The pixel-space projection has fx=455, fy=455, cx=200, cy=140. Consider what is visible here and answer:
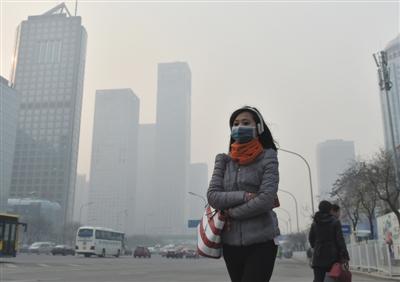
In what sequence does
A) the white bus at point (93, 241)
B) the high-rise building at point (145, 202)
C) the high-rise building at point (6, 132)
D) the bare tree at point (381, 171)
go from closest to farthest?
the bare tree at point (381, 171)
the white bus at point (93, 241)
the high-rise building at point (6, 132)
the high-rise building at point (145, 202)

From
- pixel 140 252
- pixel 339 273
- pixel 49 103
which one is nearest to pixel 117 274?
pixel 339 273

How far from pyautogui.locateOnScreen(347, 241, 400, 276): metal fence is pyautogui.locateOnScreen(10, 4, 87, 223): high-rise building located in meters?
107

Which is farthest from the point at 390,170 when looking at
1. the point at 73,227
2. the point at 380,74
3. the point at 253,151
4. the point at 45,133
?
the point at 45,133

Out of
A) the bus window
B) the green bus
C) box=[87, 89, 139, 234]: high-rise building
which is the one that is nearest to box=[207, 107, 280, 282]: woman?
the green bus

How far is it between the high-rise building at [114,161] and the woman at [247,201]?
136831 mm

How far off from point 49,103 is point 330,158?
3788 inches

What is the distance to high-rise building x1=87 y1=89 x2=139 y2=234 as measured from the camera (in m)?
142

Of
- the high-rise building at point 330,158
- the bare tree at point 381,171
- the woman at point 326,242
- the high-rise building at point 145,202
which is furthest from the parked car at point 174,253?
the high-rise building at point 145,202

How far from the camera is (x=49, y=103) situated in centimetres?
14462

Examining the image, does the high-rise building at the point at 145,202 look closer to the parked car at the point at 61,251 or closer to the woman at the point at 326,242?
the parked car at the point at 61,251

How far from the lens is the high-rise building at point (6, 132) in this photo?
103m

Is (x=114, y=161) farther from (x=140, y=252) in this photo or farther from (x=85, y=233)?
(x=85, y=233)

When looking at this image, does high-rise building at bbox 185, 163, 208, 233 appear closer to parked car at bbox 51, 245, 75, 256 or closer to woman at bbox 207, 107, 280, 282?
parked car at bbox 51, 245, 75, 256

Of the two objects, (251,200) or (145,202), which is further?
(145,202)
